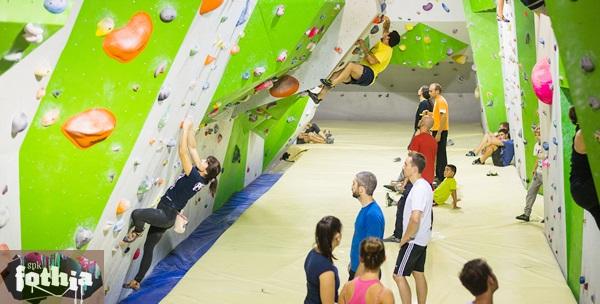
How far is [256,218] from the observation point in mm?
9422

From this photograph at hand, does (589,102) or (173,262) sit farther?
(173,262)

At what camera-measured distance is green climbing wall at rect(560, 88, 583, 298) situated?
627 cm

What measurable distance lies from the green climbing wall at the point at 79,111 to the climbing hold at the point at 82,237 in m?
0.04

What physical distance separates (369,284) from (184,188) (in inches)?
91.0

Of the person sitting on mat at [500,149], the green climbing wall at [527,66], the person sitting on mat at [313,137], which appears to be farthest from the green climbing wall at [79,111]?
the person sitting on mat at [313,137]

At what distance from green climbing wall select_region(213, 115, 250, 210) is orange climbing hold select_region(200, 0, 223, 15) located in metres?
4.74

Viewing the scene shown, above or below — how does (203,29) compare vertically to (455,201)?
above

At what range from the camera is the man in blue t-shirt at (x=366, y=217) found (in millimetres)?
5422

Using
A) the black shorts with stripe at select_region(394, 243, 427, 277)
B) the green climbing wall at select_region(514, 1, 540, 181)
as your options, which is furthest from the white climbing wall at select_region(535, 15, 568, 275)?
the black shorts with stripe at select_region(394, 243, 427, 277)

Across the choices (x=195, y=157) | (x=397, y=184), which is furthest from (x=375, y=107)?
(x=195, y=157)

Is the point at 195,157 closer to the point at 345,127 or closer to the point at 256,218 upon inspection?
the point at 256,218

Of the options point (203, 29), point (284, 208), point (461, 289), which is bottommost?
point (461, 289)

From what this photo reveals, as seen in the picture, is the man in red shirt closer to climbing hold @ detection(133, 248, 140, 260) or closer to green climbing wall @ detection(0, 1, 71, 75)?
climbing hold @ detection(133, 248, 140, 260)

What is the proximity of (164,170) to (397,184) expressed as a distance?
5.07 meters
